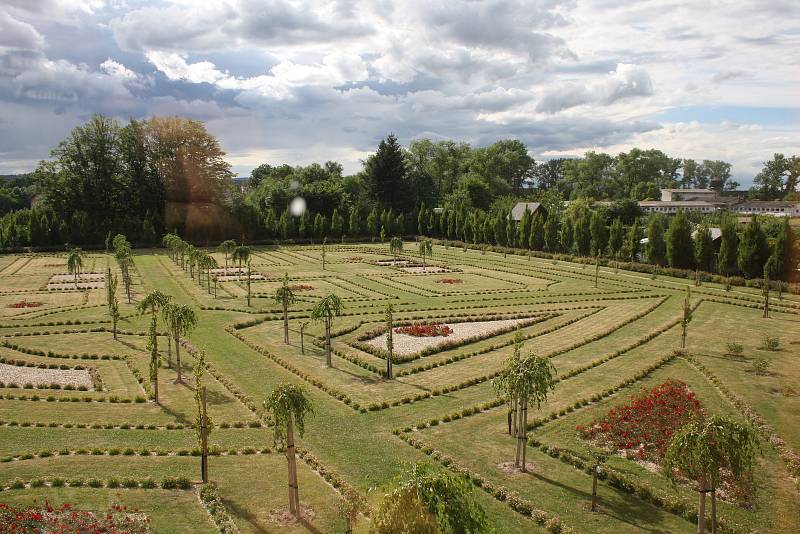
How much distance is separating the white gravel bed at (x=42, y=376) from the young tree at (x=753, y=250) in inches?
1903

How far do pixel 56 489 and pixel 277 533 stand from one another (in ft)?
19.1

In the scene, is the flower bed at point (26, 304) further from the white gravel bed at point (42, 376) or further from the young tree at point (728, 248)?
the young tree at point (728, 248)

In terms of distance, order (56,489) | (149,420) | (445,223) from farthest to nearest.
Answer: (445,223) < (149,420) < (56,489)

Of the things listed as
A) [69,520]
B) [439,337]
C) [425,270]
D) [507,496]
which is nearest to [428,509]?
[507,496]

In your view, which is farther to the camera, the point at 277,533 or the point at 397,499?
the point at 277,533

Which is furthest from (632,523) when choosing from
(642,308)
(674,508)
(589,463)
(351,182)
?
(351,182)

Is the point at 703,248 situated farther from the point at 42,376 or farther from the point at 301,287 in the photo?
the point at 42,376

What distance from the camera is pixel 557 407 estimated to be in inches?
851

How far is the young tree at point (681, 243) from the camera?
53.8m

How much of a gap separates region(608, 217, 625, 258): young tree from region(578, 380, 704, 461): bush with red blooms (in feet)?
131

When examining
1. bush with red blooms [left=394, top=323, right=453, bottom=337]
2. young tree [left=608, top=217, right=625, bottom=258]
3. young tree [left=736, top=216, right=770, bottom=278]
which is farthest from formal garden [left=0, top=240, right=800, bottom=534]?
young tree [left=608, top=217, right=625, bottom=258]

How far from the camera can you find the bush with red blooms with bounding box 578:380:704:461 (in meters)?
18.4

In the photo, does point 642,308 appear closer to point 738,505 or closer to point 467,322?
point 467,322

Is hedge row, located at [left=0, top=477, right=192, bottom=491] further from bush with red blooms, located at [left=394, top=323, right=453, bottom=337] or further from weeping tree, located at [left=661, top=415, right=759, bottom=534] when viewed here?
bush with red blooms, located at [left=394, top=323, right=453, bottom=337]
